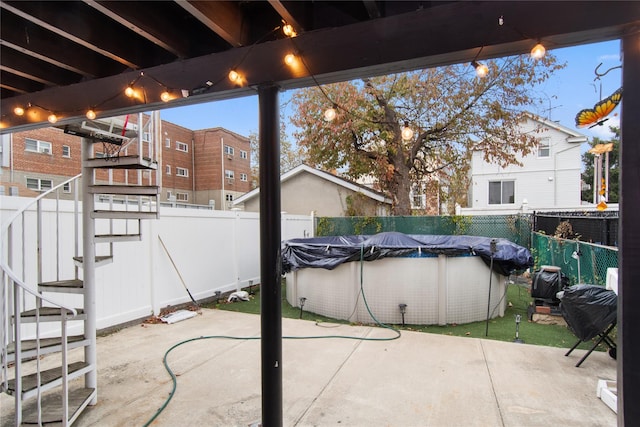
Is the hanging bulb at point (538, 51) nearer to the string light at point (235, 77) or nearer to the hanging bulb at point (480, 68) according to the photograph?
the hanging bulb at point (480, 68)

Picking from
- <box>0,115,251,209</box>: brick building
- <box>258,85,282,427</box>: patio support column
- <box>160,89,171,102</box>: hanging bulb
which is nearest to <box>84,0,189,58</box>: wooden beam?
<box>160,89,171,102</box>: hanging bulb

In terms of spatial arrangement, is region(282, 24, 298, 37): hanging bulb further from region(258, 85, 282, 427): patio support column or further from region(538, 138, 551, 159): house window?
region(538, 138, 551, 159): house window

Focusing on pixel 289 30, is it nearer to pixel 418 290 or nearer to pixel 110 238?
pixel 110 238

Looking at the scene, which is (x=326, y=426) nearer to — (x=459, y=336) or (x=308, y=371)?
(x=308, y=371)

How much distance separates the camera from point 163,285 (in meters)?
5.25

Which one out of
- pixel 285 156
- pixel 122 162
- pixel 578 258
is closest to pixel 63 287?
pixel 122 162

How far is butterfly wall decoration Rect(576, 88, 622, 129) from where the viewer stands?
1.90 meters

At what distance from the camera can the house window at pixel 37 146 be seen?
12.4 m

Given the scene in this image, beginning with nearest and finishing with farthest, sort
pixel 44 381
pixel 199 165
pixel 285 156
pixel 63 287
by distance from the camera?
1. pixel 44 381
2. pixel 63 287
3. pixel 285 156
4. pixel 199 165

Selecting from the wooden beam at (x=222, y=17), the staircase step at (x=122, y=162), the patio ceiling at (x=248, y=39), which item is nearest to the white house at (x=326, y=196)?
the staircase step at (x=122, y=162)

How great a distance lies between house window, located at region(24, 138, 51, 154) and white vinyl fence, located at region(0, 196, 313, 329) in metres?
10.9

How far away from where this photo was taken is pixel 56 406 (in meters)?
2.48

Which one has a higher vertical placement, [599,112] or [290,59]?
[290,59]

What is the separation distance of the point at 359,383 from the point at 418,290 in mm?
2121
